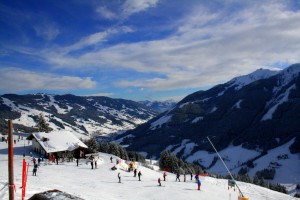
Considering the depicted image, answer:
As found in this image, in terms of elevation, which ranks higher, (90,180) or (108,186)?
(90,180)

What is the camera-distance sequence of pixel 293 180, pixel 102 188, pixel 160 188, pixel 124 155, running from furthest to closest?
pixel 293 180 → pixel 124 155 → pixel 160 188 → pixel 102 188

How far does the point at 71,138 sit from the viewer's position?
235ft

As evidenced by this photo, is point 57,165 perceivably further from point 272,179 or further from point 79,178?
point 272,179

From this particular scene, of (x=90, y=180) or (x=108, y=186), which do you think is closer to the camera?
(x=108, y=186)

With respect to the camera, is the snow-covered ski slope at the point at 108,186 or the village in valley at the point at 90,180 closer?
the village in valley at the point at 90,180

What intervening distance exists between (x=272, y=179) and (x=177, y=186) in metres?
164

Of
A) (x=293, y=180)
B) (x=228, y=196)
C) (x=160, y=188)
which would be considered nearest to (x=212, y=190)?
(x=228, y=196)

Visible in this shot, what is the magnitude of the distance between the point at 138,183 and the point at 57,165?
17.0 metres

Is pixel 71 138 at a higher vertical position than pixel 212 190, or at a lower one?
higher

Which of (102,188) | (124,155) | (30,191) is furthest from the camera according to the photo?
(124,155)

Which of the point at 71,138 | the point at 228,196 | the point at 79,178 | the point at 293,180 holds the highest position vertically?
the point at 71,138

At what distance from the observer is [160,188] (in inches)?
1713

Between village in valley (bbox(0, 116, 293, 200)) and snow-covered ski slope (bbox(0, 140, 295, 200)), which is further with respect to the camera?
snow-covered ski slope (bbox(0, 140, 295, 200))

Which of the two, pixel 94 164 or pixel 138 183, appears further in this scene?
pixel 94 164
